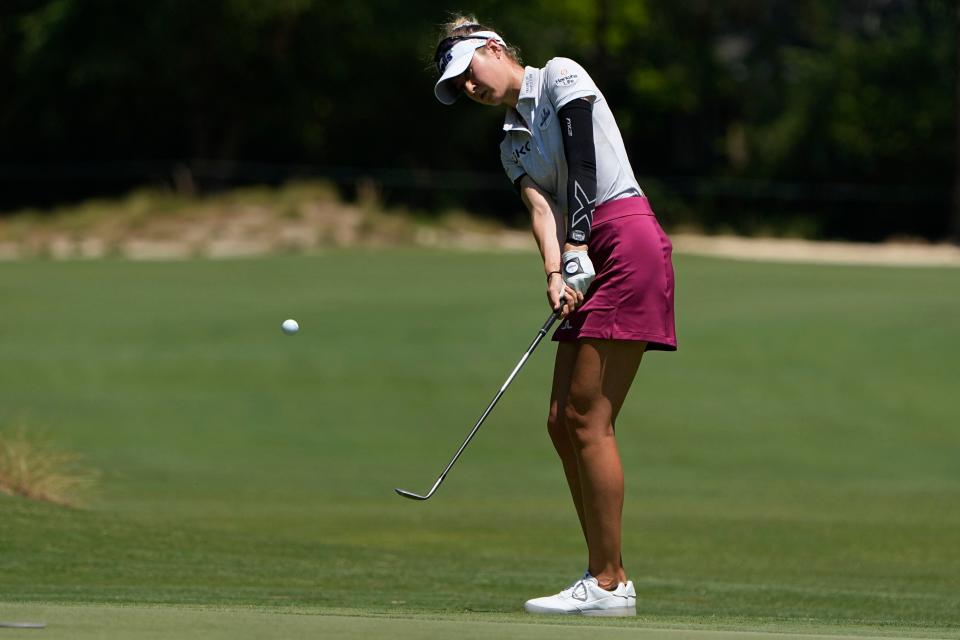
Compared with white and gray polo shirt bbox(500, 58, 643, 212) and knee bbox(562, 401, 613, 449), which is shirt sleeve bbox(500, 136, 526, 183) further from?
knee bbox(562, 401, 613, 449)

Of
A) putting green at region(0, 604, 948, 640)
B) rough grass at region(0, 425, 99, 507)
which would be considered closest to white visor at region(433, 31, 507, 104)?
putting green at region(0, 604, 948, 640)

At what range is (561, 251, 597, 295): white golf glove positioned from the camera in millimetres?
5875

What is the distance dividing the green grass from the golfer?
14.1 inches

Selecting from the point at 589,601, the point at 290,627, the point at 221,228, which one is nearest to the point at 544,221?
the point at 589,601

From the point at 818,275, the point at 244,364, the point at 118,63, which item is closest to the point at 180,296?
the point at 244,364

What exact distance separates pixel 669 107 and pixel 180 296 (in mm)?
27921

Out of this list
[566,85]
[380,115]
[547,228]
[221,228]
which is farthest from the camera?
[380,115]

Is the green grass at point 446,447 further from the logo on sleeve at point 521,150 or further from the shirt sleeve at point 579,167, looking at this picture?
the logo on sleeve at point 521,150

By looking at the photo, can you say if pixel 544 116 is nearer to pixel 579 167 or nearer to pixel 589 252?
pixel 579 167

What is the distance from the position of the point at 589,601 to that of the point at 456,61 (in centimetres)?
176

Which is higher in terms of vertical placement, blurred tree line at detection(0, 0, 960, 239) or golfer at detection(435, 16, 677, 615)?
golfer at detection(435, 16, 677, 615)

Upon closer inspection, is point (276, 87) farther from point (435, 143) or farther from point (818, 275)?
point (818, 275)

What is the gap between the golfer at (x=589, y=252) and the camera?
5977mm

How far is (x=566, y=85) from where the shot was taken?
19.6ft
